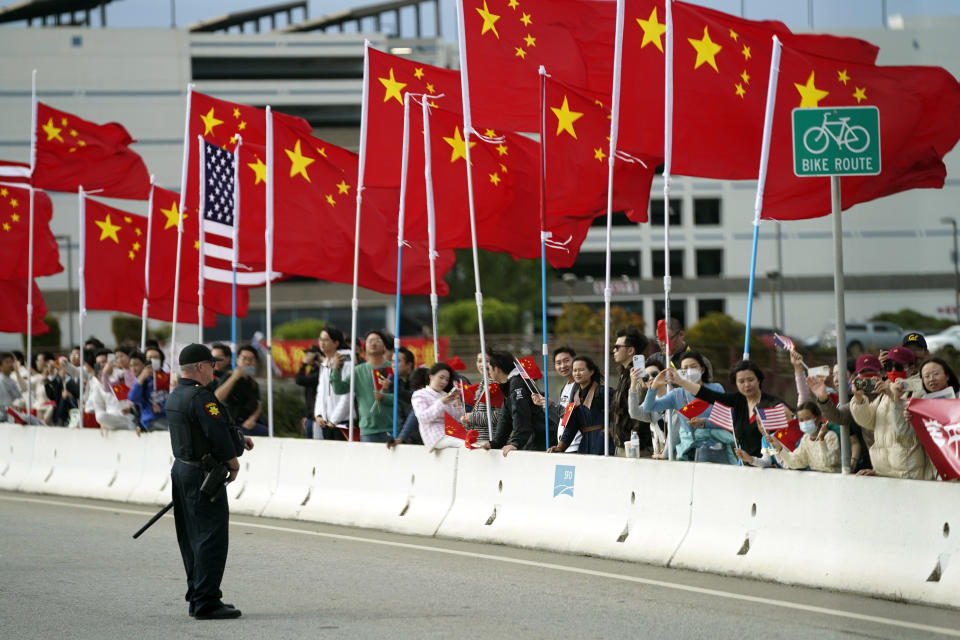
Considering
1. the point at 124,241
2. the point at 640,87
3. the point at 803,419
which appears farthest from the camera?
the point at 124,241

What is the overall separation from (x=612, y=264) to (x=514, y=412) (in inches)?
3023

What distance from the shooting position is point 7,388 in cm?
2286

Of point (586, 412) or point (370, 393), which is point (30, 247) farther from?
point (586, 412)

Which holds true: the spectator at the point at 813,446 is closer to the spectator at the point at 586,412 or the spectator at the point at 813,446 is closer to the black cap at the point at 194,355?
the spectator at the point at 586,412

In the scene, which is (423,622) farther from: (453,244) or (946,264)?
(946,264)

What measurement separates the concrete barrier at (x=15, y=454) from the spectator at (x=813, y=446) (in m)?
12.4

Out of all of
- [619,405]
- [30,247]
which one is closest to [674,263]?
[30,247]

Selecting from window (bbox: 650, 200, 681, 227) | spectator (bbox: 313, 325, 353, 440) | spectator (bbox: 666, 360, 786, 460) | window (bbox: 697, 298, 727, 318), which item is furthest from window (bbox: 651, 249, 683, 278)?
spectator (bbox: 666, 360, 786, 460)

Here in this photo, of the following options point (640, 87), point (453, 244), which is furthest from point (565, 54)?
point (453, 244)

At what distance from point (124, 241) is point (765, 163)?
1203 centimetres

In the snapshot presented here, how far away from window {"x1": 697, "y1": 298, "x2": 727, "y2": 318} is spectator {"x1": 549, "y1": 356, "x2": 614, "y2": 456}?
250 ft

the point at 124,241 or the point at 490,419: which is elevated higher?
the point at 124,241

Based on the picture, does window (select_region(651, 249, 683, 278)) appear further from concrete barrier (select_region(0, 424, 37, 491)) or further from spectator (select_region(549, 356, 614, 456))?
spectator (select_region(549, 356, 614, 456))

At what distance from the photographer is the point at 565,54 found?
49.2 feet
